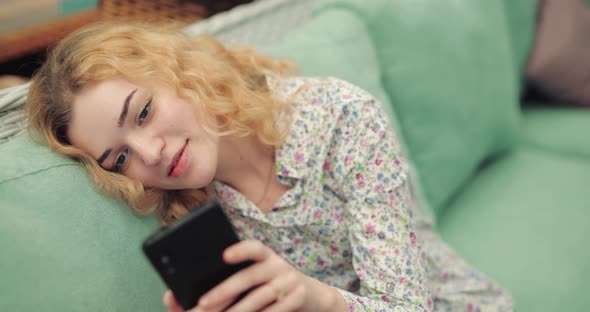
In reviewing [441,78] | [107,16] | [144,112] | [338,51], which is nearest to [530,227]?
[441,78]

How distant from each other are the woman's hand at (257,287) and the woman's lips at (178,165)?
24 cm

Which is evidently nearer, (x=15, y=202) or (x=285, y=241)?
(x=15, y=202)

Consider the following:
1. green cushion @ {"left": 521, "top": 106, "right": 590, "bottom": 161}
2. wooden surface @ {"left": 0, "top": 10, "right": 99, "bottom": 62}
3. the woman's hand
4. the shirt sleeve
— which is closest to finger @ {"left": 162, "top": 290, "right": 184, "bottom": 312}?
the woman's hand

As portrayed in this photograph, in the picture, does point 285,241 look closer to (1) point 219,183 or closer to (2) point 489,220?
(1) point 219,183

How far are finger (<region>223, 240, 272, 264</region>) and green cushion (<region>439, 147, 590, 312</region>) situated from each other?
31.0 inches

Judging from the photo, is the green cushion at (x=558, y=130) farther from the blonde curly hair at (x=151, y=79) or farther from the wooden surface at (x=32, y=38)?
the wooden surface at (x=32, y=38)

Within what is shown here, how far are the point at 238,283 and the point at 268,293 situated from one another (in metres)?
0.04

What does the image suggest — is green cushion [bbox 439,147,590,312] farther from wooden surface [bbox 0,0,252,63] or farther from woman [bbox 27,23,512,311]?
wooden surface [bbox 0,0,252,63]

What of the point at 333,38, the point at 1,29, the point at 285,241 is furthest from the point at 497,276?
the point at 1,29

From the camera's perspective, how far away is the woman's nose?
76 cm

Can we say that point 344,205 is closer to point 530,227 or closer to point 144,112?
point 144,112

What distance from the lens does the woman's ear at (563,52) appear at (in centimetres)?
171

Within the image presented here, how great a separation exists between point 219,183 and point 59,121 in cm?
30

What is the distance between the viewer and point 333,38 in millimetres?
1150
